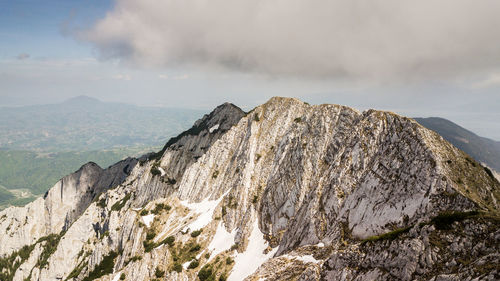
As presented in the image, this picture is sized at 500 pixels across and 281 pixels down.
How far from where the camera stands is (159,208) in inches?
5098

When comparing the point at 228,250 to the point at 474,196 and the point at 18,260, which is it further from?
the point at 18,260

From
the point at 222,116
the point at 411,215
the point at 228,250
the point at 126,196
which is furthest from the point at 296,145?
the point at 126,196

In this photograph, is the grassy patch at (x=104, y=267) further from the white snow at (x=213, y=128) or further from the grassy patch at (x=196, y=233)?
the white snow at (x=213, y=128)

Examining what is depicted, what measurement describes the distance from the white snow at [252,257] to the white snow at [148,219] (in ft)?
187

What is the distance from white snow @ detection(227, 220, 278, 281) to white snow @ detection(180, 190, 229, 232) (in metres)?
27.5

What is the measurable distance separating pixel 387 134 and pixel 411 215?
2268 cm

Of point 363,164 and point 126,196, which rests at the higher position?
point 363,164

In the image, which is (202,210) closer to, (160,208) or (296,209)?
(160,208)

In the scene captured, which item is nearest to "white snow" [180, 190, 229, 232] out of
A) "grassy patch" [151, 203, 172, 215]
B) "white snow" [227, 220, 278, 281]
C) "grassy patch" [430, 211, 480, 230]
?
"grassy patch" [151, 203, 172, 215]

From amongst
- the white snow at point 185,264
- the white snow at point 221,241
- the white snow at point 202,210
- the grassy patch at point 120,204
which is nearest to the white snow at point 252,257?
the white snow at point 221,241

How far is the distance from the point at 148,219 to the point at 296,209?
78785 mm

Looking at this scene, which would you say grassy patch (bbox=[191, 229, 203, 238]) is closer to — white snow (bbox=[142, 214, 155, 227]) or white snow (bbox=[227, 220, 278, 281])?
white snow (bbox=[227, 220, 278, 281])

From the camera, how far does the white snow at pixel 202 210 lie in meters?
107

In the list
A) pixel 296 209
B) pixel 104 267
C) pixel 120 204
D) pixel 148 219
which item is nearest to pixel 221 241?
pixel 296 209
